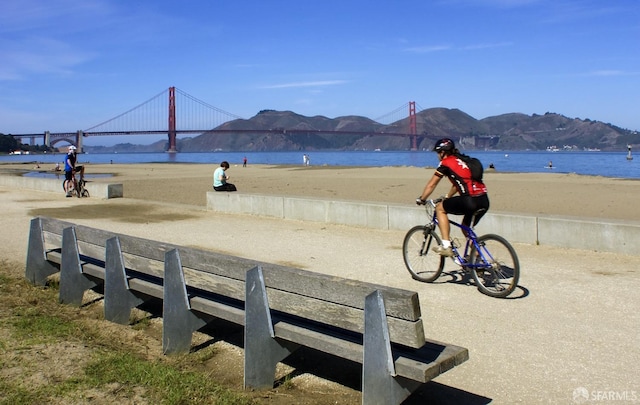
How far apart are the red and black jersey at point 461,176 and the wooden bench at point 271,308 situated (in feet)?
7.36

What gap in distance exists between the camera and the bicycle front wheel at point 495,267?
500 centimetres

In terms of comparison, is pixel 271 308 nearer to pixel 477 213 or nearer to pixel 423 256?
pixel 477 213

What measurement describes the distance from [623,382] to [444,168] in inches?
94.6

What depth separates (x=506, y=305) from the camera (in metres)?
4.89

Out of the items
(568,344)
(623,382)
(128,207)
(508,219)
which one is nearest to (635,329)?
(568,344)

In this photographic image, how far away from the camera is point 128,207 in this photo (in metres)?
12.8

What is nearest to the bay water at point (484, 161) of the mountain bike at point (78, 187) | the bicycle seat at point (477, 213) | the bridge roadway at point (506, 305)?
the mountain bike at point (78, 187)

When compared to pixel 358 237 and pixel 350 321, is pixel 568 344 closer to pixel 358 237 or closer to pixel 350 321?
pixel 350 321

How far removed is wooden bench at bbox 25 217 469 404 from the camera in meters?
2.79

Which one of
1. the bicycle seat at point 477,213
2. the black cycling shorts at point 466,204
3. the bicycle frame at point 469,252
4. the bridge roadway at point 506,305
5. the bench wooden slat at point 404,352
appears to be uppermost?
the black cycling shorts at point 466,204

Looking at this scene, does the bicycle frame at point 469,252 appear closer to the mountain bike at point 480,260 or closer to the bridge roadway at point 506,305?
the mountain bike at point 480,260

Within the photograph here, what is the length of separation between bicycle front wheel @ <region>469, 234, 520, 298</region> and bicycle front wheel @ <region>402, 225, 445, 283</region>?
423 millimetres

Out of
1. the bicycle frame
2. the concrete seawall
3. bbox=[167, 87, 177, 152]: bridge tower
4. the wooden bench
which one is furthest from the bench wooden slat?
bbox=[167, 87, 177, 152]: bridge tower

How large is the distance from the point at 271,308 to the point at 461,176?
247cm
